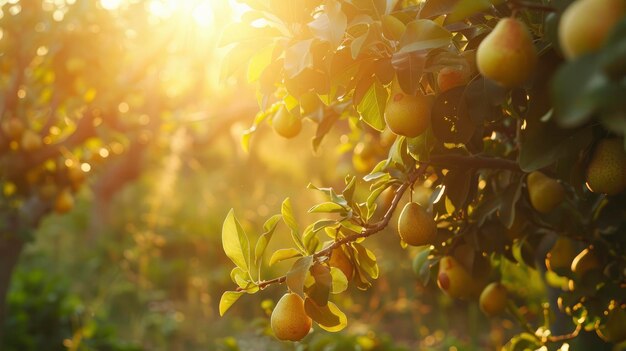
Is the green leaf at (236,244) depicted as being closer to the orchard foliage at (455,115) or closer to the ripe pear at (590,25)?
the orchard foliage at (455,115)

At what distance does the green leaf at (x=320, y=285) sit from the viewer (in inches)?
Answer: 31.4

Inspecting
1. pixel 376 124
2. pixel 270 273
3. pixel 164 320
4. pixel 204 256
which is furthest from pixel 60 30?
pixel 204 256

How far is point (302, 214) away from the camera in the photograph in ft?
20.8

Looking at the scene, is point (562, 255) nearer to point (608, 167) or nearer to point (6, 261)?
point (608, 167)

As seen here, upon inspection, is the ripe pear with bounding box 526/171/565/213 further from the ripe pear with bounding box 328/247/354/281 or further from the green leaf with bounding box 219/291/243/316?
the green leaf with bounding box 219/291/243/316

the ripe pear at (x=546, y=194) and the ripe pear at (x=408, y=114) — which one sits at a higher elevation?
the ripe pear at (x=408, y=114)

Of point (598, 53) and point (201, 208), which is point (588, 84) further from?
point (201, 208)

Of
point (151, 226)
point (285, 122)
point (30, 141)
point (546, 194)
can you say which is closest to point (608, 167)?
point (546, 194)

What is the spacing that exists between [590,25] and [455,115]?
370mm

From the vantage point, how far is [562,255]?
46.3 inches

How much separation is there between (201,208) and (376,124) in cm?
682

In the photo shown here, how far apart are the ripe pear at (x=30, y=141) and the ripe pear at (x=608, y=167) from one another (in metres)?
2.00

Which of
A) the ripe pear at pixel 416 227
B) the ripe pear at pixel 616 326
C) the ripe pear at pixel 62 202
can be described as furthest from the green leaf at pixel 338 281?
the ripe pear at pixel 62 202

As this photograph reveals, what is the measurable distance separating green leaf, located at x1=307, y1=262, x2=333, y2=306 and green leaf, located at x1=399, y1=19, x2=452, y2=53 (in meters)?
0.30
